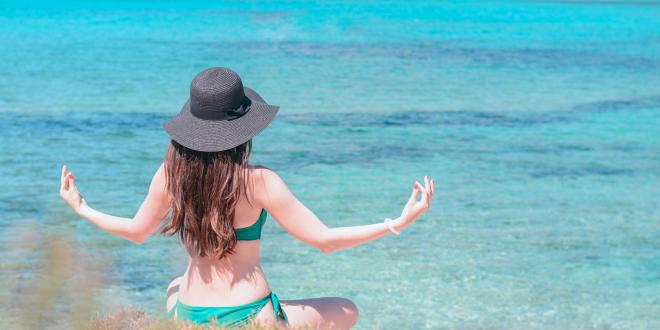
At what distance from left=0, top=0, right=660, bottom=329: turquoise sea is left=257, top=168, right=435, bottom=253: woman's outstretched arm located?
602 mm

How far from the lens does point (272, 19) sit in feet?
139

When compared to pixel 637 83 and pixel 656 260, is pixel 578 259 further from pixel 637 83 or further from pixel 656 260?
pixel 637 83

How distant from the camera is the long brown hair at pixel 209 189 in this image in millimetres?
3279

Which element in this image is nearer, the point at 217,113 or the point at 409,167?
the point at 217,113

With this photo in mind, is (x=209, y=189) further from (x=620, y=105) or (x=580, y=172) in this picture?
(x=620, y=105)

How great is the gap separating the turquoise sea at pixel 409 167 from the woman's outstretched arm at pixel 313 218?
0.60 metres

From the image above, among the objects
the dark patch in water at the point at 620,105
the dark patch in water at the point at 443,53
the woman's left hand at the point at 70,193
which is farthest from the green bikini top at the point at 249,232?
the dark patch in water at the point at 443,53

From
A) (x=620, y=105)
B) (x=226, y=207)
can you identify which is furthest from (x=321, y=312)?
(x=620, y=105)

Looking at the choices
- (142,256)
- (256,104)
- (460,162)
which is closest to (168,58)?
(460,162)

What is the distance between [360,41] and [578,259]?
22919 millimetres

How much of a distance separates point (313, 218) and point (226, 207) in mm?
313

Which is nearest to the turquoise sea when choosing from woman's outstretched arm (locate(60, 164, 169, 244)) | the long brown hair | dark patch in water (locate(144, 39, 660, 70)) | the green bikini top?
woman's outstretched arm (locate(60, 164, 169, 244))

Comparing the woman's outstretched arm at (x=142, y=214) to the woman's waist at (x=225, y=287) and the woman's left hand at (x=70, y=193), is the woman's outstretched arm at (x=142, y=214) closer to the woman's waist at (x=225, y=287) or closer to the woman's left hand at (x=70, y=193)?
the woman's left hand at (x=70, y=193)

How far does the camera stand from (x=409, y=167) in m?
10.2
